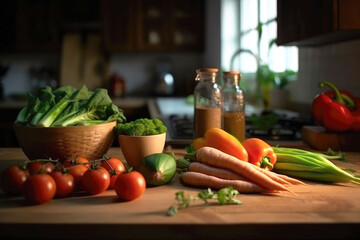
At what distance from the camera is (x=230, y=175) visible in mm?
1127

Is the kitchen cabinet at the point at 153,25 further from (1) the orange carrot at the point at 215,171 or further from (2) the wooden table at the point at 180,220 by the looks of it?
(2) the wooden table at the point at 180,220

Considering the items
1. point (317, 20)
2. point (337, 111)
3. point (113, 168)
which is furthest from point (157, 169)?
point (317, 20)

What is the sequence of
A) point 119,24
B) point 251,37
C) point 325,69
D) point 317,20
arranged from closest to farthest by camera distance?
1. point 317,20
2. point 325,69
3. point 251,37
4. point 119,24

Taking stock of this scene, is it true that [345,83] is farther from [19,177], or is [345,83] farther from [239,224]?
[19,177]

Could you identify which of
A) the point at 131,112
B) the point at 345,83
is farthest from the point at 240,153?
the point at 131,112

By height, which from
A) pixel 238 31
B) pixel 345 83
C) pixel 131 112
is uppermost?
pixel 238 31

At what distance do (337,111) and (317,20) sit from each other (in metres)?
0.39

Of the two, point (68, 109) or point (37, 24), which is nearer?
point (68, 109)

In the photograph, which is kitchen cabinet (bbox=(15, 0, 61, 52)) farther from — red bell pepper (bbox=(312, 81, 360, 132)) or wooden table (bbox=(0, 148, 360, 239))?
wooden table (bbox=(0, 148, 360, 239))

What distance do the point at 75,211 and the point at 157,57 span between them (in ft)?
15.1

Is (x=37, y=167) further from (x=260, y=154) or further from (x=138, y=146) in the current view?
(x=260, y=154)

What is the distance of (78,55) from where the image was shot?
16.7ft

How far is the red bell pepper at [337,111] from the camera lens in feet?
5.27

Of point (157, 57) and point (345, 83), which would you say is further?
point (157, 57)
